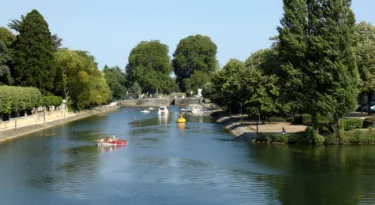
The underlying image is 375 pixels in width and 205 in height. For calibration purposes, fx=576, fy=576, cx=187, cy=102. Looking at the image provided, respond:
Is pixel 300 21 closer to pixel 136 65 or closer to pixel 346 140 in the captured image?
pixel 346 140

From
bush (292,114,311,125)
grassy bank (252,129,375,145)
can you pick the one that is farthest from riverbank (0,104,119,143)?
bush (292,114,311,125)

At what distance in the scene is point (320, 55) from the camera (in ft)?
170

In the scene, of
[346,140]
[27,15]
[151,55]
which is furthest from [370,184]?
[151,55]

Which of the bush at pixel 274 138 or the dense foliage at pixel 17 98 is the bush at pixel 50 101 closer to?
the dense foliage at pixel 17 98

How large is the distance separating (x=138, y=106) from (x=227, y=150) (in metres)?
119

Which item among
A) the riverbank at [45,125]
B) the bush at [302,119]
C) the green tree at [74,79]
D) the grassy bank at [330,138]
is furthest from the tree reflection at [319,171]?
the green tree at [74,79]

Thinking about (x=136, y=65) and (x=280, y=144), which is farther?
(x=136, y=65)

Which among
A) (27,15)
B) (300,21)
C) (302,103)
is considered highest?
(27,15)

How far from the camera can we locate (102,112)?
132 metres

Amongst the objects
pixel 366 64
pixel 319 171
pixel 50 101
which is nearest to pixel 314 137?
pixel 319 171

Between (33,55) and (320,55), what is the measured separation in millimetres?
52684

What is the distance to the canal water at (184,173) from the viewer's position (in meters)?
32.6

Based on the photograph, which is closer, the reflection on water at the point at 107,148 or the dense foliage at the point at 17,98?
the reflection on water at the point at 107,148

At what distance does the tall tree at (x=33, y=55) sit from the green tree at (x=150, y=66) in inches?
3739
